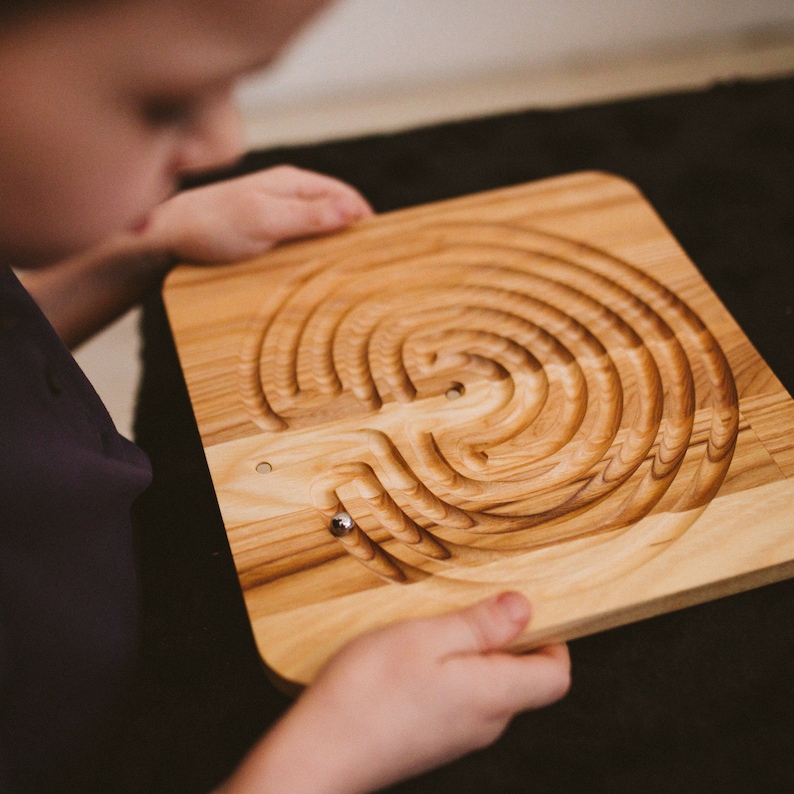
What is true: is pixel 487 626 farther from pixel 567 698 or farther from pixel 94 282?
pixel 94 282

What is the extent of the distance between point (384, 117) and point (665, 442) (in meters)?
0.80

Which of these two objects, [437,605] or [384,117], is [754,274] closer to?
[437,605]

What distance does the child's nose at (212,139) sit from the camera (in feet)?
0.96

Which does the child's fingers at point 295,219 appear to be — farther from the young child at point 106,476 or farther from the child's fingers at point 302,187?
the young child at point 106,476

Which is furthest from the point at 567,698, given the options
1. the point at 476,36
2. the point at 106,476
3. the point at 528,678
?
the point at 476,36

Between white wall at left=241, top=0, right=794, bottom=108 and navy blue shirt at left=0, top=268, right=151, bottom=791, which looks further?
white wall at left=241, top=0, right=794, bottom=108

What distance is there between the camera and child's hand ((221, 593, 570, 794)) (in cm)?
35

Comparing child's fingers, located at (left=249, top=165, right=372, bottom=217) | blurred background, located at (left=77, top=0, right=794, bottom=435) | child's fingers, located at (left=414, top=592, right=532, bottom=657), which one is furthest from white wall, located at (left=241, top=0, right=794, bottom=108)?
child's fingers, located at (left=414, top=592, right=532, bottom=657)

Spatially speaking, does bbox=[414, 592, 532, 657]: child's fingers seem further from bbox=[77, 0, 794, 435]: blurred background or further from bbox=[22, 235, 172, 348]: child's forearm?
bbox=[77, 0, 794, 435]: blurred background

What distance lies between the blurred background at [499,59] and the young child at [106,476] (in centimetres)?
75

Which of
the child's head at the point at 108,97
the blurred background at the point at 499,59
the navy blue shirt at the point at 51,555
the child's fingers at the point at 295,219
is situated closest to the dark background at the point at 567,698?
the navy blue shirt at the point at 51,555

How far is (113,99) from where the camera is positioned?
265 millimetres

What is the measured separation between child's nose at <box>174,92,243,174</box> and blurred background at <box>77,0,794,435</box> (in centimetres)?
78

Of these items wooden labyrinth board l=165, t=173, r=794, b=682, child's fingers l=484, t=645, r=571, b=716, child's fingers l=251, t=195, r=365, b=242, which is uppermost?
child's fingers l=251, t=195, r=365, b=242
